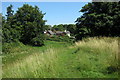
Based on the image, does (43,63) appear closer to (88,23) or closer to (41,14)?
(88,23)

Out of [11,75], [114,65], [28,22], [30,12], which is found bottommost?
[11,75]

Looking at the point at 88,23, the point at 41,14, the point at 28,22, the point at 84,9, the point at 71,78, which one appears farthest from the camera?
the point at 41,14

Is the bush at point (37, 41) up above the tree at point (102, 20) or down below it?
below

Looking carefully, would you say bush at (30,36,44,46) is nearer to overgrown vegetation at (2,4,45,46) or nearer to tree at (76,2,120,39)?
overgrown vegetation at (2,4,45,46)

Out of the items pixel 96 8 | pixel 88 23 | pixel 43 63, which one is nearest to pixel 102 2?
pixel 96 8

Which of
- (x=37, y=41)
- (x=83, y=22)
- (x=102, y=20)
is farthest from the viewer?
(x=37, y=41)

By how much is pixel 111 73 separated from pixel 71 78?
1120mm

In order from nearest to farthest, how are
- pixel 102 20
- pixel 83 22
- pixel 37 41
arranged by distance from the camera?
pixel 102 20, pixel 83 22, pixel 37 41

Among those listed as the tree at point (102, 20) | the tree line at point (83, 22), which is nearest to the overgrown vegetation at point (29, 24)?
the tree line at point (83, 22)

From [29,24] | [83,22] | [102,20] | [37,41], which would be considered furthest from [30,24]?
[102,20]

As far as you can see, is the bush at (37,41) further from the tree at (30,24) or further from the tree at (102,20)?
the tree at (102,20)

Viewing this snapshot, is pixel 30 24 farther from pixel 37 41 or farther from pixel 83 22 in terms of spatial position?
pixel 83 22

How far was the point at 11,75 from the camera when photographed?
5121 millimetres

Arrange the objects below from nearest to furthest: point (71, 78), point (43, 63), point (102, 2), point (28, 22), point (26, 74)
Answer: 1. point (71, 78)
2. point (26, 74)
3. point (43, 63)
4. point (102, 2)
5. point (28, 22)
